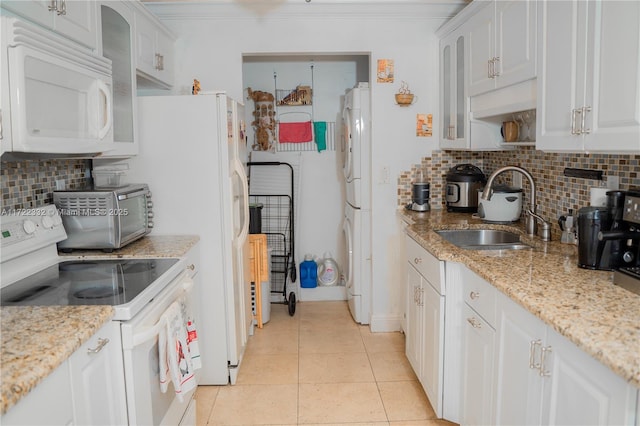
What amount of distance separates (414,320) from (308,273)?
1778mm

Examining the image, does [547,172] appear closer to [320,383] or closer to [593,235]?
[593,235]

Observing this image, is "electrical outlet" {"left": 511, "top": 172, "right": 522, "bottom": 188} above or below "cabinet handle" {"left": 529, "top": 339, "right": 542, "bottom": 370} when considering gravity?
above

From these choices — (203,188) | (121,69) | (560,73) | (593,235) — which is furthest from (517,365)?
(121,69)

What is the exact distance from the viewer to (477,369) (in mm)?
2135

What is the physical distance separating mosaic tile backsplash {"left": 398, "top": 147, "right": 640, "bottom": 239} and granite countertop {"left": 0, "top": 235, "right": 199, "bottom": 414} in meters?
2.09

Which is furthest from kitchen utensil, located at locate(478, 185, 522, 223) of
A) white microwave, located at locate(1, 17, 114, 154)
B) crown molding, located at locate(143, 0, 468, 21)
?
white microwave, located at locate(1, 17, 114, 154)

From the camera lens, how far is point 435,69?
12.4ft

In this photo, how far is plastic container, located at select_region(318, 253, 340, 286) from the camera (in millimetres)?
4695

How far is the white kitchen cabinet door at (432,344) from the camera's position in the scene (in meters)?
2.46

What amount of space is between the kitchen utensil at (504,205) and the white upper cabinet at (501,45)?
0.61 metres

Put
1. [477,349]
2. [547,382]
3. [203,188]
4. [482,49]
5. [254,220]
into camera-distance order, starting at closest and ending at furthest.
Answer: [547,382]
[477,349]
[482,49]
[203,188]
[254,220]

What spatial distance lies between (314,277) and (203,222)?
1893 mm

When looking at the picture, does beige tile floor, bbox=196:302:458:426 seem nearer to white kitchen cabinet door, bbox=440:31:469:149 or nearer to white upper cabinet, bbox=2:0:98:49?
white kitchen cabinet door, bbox=440:31:469:149

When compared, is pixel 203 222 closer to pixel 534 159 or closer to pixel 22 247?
pixel 22 247
